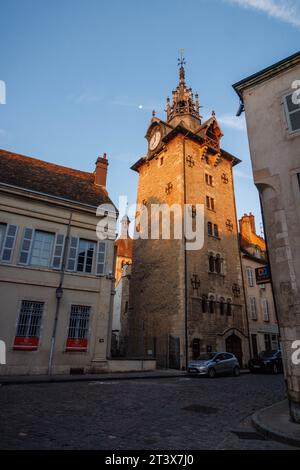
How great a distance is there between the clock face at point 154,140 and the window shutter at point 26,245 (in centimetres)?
1813

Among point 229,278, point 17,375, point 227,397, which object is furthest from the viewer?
point 229,278

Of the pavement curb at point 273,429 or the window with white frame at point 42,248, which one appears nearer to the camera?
the pavement curb at point 273,429

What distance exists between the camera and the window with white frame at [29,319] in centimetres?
1316

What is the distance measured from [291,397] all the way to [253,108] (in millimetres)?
7216

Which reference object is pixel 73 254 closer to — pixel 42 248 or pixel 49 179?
pixel 42 248

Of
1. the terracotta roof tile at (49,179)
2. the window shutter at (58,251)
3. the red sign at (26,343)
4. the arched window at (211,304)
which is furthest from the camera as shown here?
the arched window at (211,304)

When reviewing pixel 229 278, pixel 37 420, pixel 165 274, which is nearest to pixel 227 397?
pixel 37 420

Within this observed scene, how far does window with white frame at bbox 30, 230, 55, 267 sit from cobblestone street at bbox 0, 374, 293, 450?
21.3ft

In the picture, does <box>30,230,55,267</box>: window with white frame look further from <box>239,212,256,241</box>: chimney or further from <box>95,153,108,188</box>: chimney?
<box>239,212,256,241</box>: chimney

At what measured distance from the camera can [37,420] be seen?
5.39m

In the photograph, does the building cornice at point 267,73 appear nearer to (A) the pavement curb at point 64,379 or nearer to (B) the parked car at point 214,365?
(A) the pavement curb at point 64,379

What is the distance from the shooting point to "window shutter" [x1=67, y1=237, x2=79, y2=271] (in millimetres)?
14906

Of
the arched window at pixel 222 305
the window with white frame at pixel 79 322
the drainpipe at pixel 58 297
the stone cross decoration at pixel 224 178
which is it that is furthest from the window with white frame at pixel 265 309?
the drainpipe at pixel 58 297
